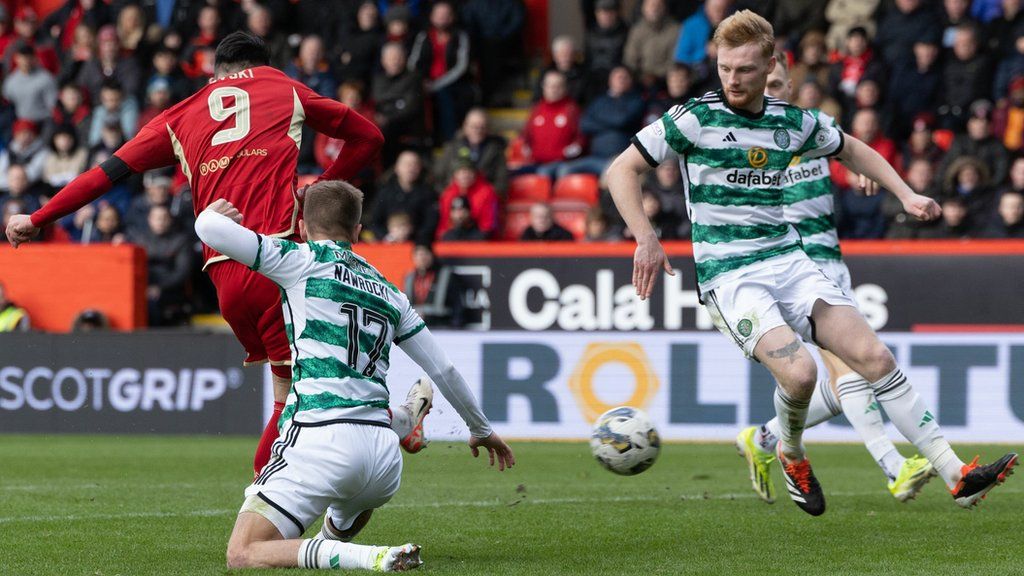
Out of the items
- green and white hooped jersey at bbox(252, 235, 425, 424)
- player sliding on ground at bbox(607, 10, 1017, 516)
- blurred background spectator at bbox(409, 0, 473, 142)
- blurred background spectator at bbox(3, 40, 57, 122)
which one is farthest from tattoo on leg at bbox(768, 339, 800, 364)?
blurred background spectator at bbox(3, 40, 57, 122)

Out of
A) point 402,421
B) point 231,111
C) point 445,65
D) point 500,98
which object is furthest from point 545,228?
point 402,421

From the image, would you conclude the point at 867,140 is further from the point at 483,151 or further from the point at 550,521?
the point at 550,521

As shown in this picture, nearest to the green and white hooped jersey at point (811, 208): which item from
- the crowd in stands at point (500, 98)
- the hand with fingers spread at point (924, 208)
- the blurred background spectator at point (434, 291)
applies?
the hand with fingers spread at point (924, 208)

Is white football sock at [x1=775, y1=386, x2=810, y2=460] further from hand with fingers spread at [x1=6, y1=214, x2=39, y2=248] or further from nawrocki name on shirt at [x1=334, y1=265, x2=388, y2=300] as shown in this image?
hand with fingers spread at [x1=6, y1=214, x2=39, y2=248]

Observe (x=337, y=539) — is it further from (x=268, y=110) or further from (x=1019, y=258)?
(x=1019, y=258)

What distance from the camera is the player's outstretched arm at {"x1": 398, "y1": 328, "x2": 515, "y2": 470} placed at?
575 centimetres

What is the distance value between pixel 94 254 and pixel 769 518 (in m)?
9.82

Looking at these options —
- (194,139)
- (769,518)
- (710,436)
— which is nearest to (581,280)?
(710,436)

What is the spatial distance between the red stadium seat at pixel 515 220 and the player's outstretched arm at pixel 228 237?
34.8 feet

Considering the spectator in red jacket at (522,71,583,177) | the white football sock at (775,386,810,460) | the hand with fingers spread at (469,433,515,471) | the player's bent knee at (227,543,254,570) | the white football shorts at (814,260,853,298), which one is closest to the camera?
the player's bent knee at (227,543,254,570)

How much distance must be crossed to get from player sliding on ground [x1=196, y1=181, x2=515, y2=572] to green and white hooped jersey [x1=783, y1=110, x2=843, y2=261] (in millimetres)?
3300

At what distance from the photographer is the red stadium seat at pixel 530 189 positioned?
1650 cm

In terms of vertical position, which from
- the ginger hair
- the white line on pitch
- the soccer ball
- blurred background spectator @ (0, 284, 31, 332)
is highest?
the ginger hair

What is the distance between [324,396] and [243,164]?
5.50ft
